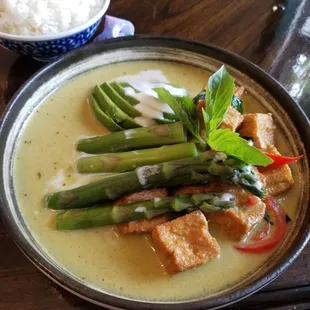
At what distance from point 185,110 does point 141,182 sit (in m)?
0.40

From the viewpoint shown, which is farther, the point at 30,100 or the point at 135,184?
the point at 30,100

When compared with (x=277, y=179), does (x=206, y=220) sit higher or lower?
lower

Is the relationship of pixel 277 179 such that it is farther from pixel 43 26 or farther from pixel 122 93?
pixel 43 26

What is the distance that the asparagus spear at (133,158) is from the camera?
1775mm

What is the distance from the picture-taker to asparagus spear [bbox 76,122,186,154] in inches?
Result: 72.8

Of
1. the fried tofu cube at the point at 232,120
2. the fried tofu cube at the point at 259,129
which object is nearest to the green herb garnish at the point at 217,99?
the fried tofu cube at the point at 232,120

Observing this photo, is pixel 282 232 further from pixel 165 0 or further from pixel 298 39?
pixel 165 0

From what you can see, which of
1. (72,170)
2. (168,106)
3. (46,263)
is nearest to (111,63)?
(168,106)

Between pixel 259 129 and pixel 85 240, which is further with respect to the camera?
pixel 259 129

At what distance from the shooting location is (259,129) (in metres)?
1.88

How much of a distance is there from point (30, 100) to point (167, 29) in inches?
38.7

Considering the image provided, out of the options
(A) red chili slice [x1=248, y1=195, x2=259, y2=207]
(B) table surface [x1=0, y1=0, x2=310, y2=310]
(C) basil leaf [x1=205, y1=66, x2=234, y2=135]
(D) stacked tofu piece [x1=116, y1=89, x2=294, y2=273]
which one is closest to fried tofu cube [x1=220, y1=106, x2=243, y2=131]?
(D) stacked tofu piece [x1=116, y1=89, x2=294, y2=273]

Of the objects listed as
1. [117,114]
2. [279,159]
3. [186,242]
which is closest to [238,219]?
[186,242]

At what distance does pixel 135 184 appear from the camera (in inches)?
66.6
